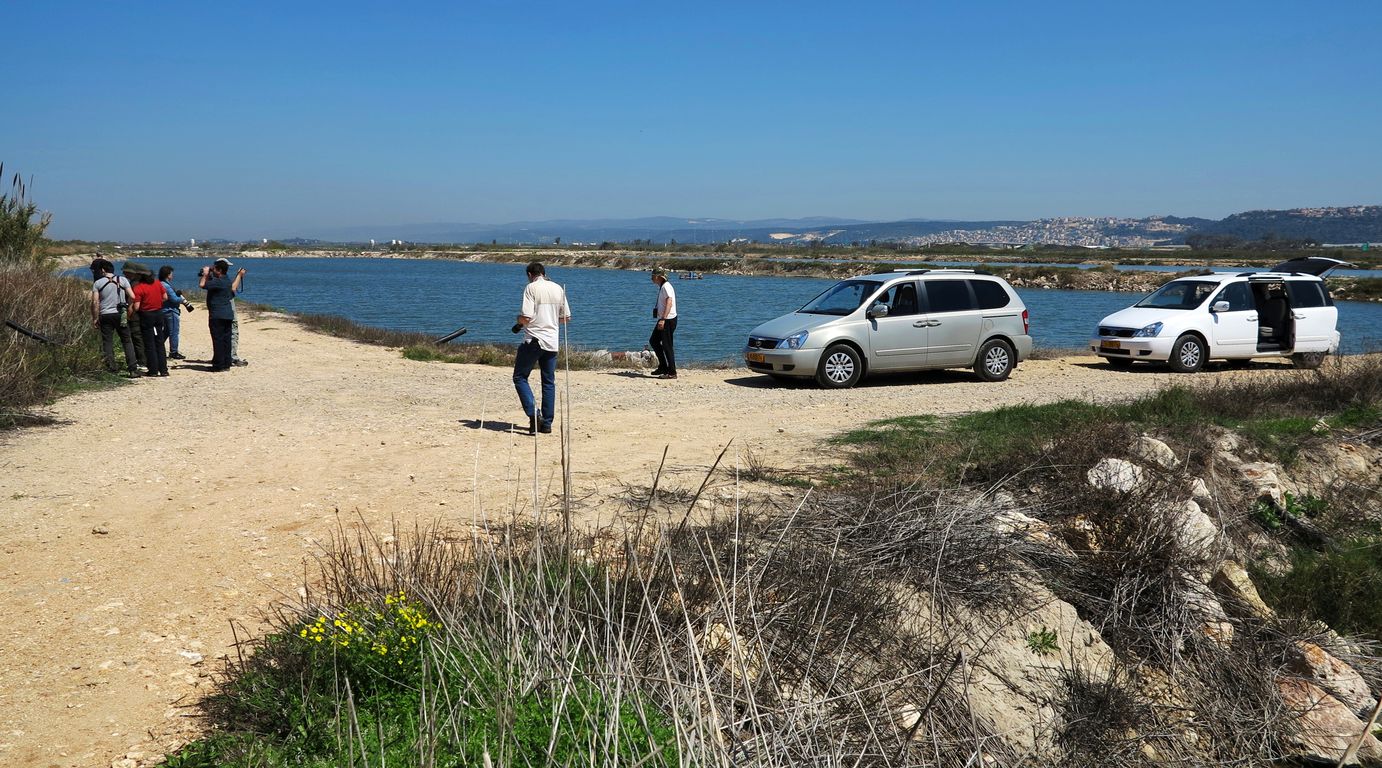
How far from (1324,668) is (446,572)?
6.28m

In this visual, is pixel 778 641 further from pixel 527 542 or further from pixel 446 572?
pixel 446 572

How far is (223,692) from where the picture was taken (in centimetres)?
468

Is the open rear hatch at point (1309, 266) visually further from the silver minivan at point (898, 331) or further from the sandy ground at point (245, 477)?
the silver minivan at point (898, 331)

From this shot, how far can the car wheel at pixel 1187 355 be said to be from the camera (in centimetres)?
1800

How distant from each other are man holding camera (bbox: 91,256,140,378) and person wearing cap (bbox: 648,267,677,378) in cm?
836

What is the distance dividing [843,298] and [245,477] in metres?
10.5

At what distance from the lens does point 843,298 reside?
16.7 metres

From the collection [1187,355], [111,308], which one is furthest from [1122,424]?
[111,308]

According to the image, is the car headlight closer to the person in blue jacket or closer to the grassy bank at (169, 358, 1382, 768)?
the grassy bank at (169, 358, 1382, 768)

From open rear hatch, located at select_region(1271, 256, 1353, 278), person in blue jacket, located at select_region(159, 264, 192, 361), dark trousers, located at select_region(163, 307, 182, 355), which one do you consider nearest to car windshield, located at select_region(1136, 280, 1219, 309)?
open rear hatch, located at select_region(1271, 256, 1353, 278)

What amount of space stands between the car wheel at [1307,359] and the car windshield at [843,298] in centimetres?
764

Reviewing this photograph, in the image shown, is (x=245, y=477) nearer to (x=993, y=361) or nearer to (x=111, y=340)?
(x=111, y=340)

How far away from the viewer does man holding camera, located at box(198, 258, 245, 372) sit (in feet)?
52.9

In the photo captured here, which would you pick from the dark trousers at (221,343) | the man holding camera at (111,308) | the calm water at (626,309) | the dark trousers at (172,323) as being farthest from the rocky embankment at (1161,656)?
the calm water at (626,309)
